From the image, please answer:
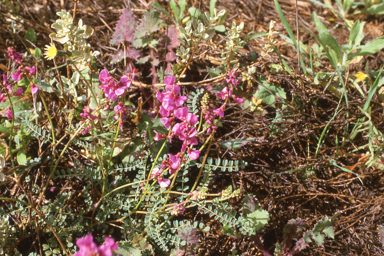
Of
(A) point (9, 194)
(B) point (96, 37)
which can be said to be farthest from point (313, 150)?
(A) point (9, 194)

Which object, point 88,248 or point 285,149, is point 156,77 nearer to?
point 285,149

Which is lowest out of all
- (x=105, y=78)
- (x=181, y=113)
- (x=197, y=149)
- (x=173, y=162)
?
(x=197, y=149)

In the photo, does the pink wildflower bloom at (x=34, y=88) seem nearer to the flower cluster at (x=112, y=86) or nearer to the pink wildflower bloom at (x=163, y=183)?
the flower cluster at (x=112, y=86)

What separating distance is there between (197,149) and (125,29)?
0.99 meters

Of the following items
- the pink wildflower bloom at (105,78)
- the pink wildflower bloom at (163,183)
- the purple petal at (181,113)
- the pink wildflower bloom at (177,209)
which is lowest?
the pink wildflower bloom at (177,209)

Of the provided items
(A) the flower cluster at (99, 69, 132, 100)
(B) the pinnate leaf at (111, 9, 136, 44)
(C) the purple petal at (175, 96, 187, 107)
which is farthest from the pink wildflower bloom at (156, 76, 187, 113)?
(B) the pinnate leaf at (111, 9, 136, 44)

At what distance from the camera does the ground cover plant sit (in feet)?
5.46

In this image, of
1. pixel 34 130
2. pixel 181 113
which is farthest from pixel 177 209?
pixel 34 130

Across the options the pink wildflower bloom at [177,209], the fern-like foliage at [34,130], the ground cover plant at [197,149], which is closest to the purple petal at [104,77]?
the ground cover plant at [197,149]

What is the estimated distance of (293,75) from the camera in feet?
6.84

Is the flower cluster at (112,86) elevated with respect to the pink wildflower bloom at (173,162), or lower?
elevated

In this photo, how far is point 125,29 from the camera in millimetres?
2086

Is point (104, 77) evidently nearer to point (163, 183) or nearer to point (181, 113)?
point (181, 113)

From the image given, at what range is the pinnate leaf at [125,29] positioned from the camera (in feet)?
6.83
